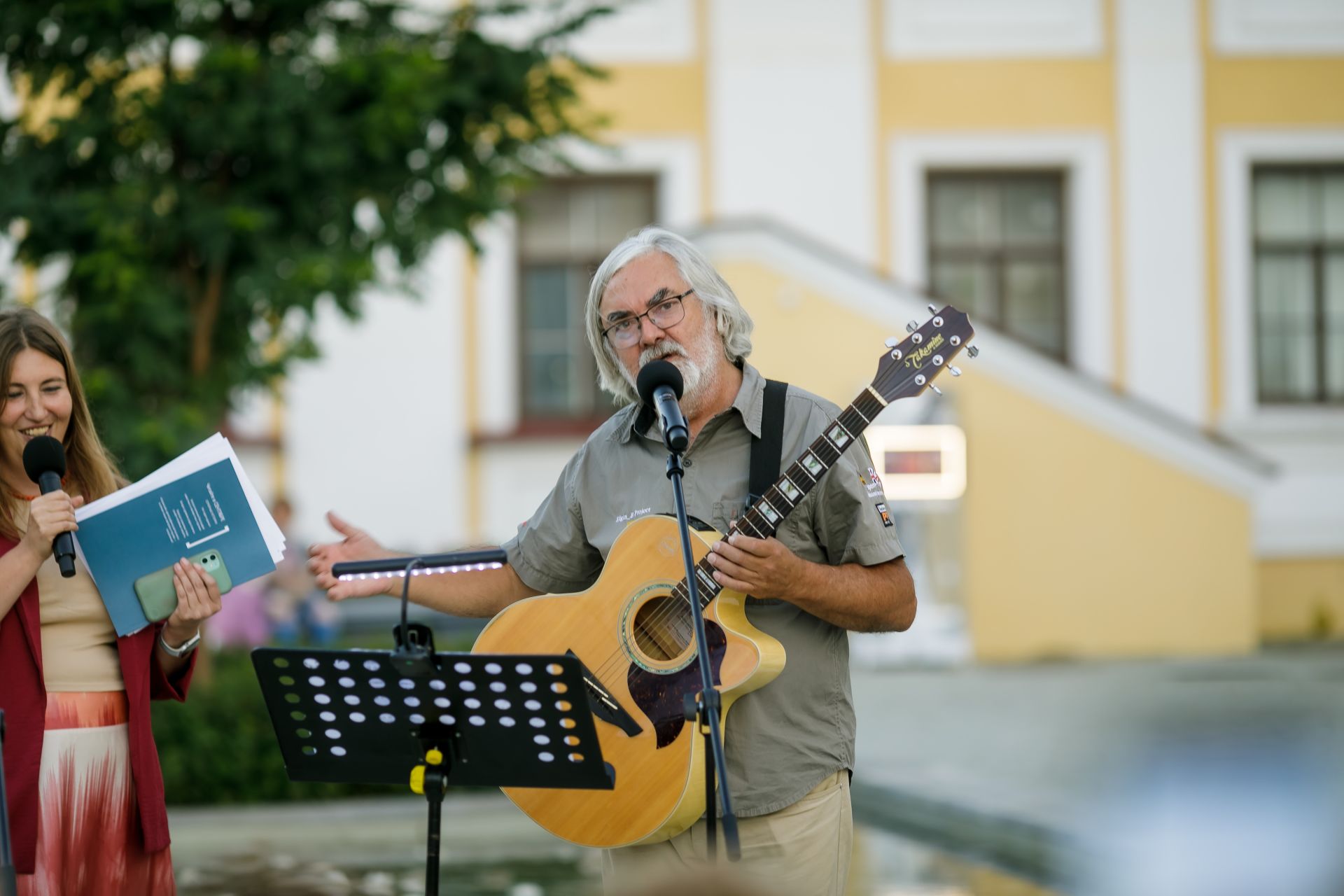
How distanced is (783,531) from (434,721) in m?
0.84

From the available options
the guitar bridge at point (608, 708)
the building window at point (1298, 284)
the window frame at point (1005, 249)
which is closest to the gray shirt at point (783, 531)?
the guitar bridge at point (608, 708)

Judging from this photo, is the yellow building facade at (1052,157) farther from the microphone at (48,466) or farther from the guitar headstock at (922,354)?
the microphone at (48,466)

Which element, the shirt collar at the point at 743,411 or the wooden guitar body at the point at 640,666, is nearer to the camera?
the wooden guitar body at the point at 640,666

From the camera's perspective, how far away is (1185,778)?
8.87 meters

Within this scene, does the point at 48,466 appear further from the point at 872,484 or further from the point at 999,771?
the point at 999,771

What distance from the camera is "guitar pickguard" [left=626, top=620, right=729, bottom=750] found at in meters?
3.49

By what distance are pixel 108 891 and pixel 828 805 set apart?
1.60 meters

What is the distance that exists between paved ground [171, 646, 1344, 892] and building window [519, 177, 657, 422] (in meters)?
4.97

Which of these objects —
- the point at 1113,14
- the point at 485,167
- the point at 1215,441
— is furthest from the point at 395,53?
the point at 1113,14

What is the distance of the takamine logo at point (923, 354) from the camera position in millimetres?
3666

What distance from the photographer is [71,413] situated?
3809 millimetres

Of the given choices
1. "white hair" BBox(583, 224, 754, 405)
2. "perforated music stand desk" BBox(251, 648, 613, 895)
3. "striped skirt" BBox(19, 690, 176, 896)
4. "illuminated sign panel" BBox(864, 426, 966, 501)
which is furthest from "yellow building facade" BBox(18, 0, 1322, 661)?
"perforated music stand desk" BBox(251, 648, 613, 895)

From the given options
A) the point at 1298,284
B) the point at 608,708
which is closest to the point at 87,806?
the point at 608,708

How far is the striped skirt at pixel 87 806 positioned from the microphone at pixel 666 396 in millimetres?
1372
